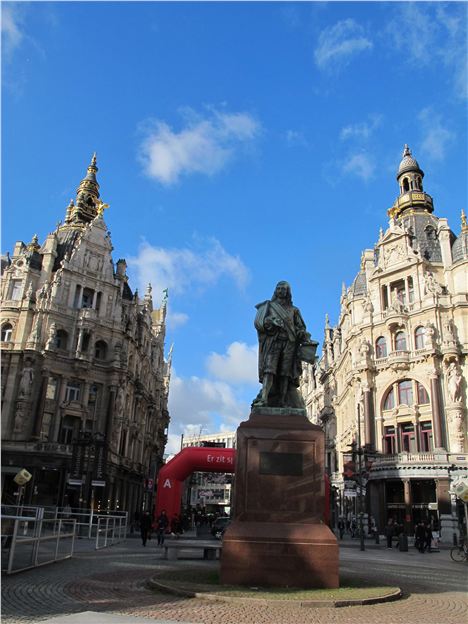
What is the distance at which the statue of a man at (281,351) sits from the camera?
508 inches

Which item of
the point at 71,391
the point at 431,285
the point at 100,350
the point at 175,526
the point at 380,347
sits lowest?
the point at 175,526

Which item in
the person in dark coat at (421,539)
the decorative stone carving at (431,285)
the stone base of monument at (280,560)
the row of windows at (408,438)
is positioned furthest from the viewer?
the decorative stone carving at (431,285)

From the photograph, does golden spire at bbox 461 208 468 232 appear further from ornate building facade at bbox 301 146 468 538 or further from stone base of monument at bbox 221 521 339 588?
stone base of monument at bbox 221 521 339 588

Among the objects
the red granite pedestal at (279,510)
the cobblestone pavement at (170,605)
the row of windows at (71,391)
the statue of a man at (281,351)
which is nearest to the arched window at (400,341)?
the row of windows at (71,391)

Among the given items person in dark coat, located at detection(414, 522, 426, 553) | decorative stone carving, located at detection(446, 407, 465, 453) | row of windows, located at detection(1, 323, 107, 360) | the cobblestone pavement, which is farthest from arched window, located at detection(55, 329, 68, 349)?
the cobblestone pavement

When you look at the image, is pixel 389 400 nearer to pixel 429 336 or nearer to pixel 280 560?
pixel 429 336

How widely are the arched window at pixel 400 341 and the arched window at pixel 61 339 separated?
3008 cm

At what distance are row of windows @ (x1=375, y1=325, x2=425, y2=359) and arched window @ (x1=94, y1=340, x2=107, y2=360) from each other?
2566 centimetres

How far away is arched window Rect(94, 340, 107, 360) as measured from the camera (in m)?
49.8

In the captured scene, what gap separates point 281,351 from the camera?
1324 centimetres

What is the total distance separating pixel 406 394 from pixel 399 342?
15.9ft

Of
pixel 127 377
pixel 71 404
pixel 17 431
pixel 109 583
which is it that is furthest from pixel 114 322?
pixel 109 583

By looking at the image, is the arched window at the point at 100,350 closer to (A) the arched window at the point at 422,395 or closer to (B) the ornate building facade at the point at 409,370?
(B) the ornate building facade at the point at 409,370

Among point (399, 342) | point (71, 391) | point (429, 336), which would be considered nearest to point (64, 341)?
point (71, 391)
